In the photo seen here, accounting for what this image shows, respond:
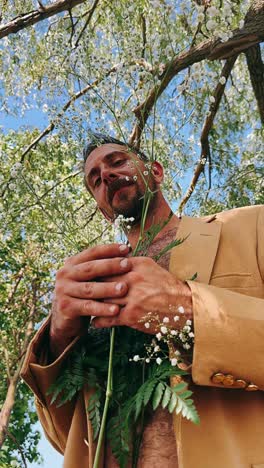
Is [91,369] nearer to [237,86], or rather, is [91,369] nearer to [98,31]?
[98,31]

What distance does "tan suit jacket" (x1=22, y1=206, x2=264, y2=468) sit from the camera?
1.69 metres

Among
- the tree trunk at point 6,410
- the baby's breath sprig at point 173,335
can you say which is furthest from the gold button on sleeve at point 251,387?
the tree trunk at point 6,410

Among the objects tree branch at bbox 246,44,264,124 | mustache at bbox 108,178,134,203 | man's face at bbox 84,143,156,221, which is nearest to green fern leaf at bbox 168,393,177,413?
man's face at bbox 84,143,156,221

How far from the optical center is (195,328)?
169cm

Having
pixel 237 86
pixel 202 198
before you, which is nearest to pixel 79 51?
pixel 202 198

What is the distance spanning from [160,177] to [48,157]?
3884 millimetres

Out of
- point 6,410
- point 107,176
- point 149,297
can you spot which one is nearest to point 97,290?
point 149,297

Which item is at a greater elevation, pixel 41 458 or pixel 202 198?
pixel 202 198

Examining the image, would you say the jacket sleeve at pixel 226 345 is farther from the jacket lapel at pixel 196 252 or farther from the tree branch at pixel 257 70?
the tree branch at pixel 257 70

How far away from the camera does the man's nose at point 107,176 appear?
2471 millimetres

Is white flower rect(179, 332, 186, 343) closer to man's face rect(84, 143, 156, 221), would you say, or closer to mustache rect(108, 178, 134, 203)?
man's face rect(84, 143, 156, 221)

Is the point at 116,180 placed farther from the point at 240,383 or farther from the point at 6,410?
the point at 6,410

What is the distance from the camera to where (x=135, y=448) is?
6.05ft

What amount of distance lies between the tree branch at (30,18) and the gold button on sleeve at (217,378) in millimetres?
4181
